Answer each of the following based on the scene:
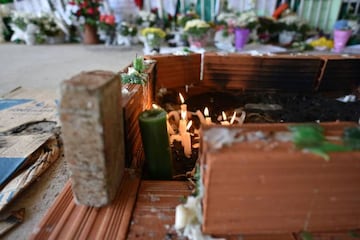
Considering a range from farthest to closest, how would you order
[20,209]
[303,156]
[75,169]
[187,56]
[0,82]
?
[0,82]
[187,56]
[20,209]
[75,169]
[303,156]

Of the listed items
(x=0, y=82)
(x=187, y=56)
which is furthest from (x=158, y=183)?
(x=0, y=82)

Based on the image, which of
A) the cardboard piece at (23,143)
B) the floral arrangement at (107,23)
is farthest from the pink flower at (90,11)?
the cardboard piece at (23,143)

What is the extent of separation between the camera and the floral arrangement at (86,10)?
11.9 feet

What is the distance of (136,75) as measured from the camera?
103 cm

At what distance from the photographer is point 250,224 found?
0.62 metres

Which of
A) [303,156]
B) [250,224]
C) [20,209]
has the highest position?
[303,156]

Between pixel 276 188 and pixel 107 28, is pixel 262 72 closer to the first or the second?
pixel 276 188

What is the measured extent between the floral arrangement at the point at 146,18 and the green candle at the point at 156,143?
320 centimetres

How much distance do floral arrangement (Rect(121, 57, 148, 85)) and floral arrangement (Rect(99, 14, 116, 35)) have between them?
2.81 meters

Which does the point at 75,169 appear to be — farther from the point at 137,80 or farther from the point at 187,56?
the point at 187,56

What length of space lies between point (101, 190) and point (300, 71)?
1305mm

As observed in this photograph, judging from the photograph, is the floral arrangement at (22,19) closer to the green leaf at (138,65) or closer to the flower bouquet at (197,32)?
the flower bouquet at (197,32)

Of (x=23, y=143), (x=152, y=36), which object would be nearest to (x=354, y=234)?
(x=23, y=143)

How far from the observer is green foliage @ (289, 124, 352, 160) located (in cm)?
52
